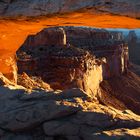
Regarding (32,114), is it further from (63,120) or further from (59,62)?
(59,62)

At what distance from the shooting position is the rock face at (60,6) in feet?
26.6

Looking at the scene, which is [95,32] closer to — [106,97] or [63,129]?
[106,97]

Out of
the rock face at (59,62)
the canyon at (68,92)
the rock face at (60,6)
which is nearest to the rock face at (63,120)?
the canyon at (68,92)

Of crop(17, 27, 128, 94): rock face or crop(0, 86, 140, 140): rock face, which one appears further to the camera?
crop(17, 27, 128, 94): rock face

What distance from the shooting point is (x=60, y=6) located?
8.29 meters

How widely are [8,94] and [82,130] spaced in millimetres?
2315

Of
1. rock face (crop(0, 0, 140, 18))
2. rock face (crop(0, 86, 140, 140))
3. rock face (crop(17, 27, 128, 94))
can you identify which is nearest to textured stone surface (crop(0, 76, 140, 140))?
rock face (crop(0, 86, 140, 140))

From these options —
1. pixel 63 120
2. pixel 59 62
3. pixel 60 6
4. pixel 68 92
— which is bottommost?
pixel 59 62

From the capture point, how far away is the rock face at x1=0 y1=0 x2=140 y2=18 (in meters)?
8.11

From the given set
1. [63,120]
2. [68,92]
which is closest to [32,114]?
[63,120]

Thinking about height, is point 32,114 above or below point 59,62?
above

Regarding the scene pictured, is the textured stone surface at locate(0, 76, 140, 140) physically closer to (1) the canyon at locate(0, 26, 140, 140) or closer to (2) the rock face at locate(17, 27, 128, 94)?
(1) the canyon at locate(0, 26, 140, 140)

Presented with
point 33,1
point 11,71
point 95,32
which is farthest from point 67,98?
Result: point 95,32

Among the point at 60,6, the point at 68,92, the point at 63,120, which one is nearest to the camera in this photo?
the point at 63,120
